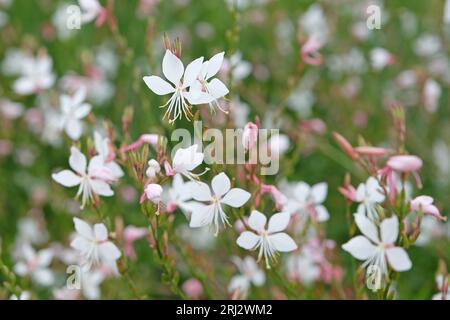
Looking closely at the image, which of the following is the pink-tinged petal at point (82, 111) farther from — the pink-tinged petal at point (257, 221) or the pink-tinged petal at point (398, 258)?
the pink-tinged petal at point (398, 258)

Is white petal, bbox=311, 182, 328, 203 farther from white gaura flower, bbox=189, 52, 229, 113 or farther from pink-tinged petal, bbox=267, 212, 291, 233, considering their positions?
white gaura flower, bbox=189, 52, 229, 113

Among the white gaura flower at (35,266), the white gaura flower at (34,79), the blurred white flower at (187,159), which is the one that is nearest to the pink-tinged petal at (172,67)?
the blurred white flower at (187,159)

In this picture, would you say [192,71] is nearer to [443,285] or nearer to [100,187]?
[100,187]

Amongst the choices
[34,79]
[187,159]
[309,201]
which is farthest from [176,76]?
[34,79]

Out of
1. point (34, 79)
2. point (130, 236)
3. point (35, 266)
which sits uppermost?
point (34, 79)

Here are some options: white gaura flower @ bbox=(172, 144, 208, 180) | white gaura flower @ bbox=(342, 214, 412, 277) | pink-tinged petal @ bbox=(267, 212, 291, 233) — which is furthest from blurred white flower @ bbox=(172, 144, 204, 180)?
white gaura flower @ bbox=(342, 214, 412, 277)

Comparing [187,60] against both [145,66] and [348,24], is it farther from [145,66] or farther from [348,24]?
[348,24]
